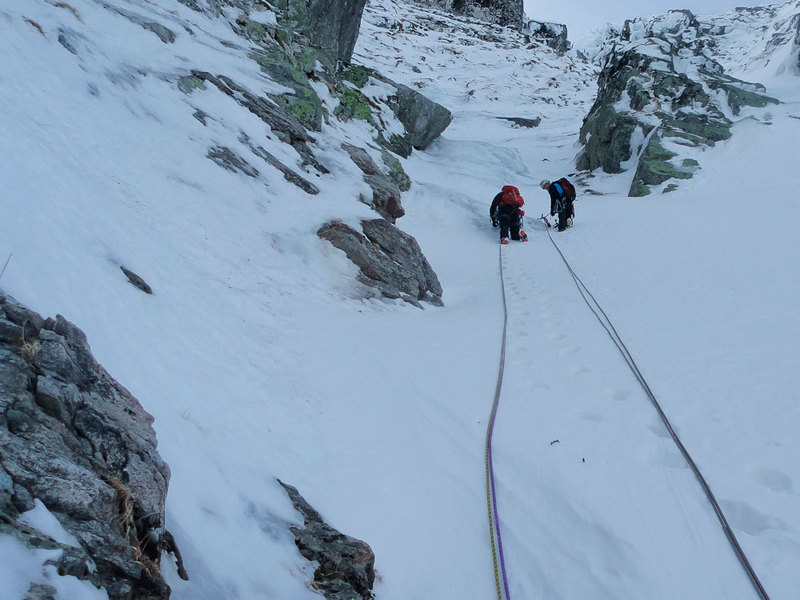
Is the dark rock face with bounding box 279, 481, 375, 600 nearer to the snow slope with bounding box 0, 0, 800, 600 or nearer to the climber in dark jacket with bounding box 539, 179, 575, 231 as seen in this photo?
the snow slope with bounding box 0, 0, 800, 600

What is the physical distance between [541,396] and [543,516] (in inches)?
59.2

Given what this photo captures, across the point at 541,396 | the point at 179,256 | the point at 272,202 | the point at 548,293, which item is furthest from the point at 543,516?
the point at 272,202

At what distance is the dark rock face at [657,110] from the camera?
17.0 m

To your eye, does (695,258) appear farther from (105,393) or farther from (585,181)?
(585,181)

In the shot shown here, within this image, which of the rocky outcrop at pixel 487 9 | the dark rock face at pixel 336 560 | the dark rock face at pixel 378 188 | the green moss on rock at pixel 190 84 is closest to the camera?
the dark rock face at pixel 336 560

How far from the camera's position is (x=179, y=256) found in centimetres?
484

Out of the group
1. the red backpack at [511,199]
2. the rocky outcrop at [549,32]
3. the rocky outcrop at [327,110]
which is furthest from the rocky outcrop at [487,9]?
the red backpack at [511,199]

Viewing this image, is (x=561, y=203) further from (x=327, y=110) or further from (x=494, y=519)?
(x=494, y=519)

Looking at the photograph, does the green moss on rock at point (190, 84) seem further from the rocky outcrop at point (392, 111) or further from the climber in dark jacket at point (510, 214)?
the climber in dark jacket at point (510, 214)

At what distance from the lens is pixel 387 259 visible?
24.0ft

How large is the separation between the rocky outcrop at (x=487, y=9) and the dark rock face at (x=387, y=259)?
200 feet

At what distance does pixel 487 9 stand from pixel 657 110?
4764 cm

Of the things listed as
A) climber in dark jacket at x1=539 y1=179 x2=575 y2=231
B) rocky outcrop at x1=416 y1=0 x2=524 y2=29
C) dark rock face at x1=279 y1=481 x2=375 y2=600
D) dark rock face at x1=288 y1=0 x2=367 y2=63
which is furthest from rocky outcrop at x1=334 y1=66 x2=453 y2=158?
rocky outcrop at x1=416 y1=0 x2=524 y2=29

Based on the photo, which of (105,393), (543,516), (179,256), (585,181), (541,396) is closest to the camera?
(105,393)
